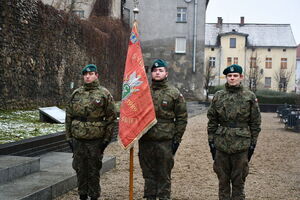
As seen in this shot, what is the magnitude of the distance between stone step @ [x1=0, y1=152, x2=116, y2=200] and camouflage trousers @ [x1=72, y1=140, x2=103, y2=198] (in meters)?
0.58

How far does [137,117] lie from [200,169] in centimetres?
354

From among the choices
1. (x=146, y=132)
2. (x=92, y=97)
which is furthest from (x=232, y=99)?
(x=92, y=97)

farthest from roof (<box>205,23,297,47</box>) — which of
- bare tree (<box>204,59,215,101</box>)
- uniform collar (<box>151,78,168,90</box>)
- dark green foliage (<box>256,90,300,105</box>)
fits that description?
uniform collar (<box>151,78,168,90</box>)

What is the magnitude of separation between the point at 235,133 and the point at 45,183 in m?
2.86

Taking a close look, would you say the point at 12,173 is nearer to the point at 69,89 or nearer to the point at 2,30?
the point at 2,30

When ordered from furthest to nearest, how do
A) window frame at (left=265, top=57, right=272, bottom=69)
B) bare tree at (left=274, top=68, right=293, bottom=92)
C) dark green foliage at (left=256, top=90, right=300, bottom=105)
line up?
1. window frame at (left=265, top=57, right=272, bottom=69)
2. bare tree at (left=274, top=68, right=293, bottom=92)
3. dark green foliage at (left=256, top=90, right=300, bottom=105)

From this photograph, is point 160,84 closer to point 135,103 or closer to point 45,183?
point 135,103

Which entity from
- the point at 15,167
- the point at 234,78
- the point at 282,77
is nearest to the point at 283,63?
the point at 282,77

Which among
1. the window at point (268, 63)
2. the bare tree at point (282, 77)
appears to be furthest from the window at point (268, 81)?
the window at point (268, 63)

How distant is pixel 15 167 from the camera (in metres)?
5.50

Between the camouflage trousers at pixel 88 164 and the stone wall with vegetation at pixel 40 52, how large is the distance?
814cm

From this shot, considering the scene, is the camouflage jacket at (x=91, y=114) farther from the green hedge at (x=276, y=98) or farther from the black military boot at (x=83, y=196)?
the green hedge at (x=276, y=98)

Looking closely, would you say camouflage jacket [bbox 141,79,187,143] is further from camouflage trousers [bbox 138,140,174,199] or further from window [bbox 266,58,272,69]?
window [bbox 266,58,272,69]

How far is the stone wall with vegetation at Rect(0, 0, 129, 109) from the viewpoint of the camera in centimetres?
1241
